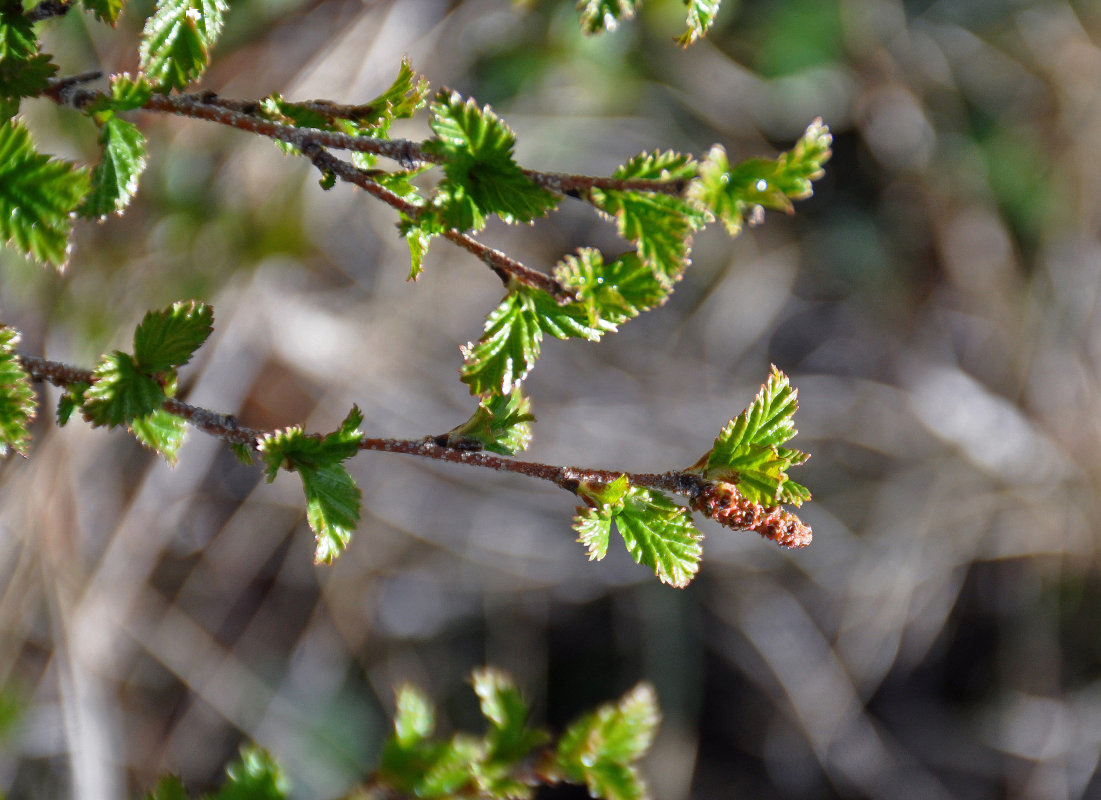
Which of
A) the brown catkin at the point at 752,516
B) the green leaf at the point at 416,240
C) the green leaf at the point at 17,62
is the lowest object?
the brown catkin at the point at 752,516

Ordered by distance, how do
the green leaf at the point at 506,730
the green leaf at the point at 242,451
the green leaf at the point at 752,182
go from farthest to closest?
the green leaf at the point at 506,730
the green leaf at the point at 242,451
the green leaf at the point at 752,182

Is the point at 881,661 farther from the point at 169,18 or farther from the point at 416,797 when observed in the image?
the point at 169,18

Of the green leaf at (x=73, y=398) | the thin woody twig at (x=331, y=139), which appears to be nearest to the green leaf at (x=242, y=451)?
the green leaf at (x=73, y=398)

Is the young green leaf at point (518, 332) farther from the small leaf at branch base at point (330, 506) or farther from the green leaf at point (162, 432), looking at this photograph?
the green leaf at point (162, 432)

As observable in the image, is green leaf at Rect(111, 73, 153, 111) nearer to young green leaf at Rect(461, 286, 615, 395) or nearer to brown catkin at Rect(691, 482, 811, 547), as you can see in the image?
young green leaf at Rect(461, 286, 615, 395)

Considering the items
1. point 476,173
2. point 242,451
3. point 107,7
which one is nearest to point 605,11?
point 476,173

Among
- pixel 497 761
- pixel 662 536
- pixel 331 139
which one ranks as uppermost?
pixel 331 139

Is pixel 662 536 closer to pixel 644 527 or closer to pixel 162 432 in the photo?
pixel 644 527
